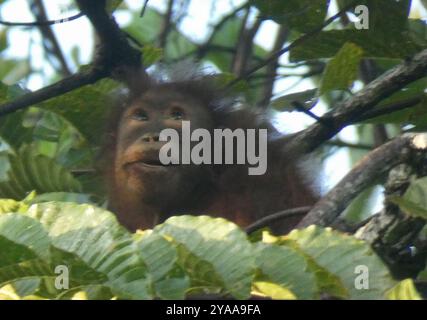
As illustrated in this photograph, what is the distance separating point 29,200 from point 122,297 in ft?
A: 3.27

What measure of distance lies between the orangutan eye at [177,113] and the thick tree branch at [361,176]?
1584 mm

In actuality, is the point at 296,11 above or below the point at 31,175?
above

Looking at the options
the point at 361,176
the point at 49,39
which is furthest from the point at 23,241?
the point at 49,39

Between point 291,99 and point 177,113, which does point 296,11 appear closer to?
point 291,99

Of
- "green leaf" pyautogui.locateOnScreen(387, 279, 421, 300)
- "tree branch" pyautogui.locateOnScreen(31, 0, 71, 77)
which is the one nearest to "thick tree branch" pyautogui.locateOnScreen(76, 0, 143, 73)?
"green leaf" pyautogui.locateOnScreen(387, 279, 421, 300)

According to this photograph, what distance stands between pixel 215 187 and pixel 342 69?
97cm

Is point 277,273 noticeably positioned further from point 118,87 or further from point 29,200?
point 118,87

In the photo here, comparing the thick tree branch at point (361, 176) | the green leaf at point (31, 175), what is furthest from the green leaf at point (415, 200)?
the green leaf at point (31, 175)

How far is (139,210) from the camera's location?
492cm

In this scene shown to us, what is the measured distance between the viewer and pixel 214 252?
8.62 ft

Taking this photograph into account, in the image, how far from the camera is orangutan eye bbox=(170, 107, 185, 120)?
503 centimetres

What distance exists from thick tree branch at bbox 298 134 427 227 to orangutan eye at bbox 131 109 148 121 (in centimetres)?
167

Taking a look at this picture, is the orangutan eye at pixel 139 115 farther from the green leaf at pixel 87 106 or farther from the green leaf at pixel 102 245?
the green leaf at pixel 102 245
